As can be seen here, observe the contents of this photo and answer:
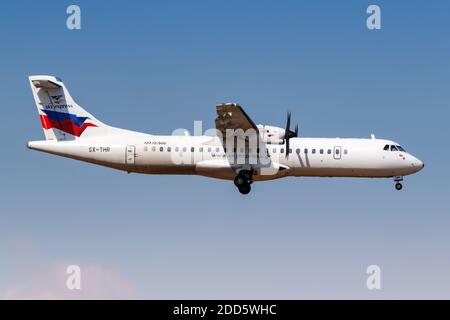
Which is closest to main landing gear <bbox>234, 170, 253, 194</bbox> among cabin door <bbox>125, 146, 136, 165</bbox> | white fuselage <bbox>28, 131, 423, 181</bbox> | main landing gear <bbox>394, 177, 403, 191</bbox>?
white fuselage <bbox>28, 131, 423, 181</bbox>

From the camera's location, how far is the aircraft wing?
35.2 meters

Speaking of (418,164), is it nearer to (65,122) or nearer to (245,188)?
(245,188)

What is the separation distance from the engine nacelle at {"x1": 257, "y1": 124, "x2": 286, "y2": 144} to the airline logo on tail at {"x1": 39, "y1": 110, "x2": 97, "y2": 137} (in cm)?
810

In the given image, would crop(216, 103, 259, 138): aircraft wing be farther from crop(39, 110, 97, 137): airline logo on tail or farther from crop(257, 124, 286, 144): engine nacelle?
crop(39, 110, 97, 137): airline logo on tail

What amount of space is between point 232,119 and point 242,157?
2.20 m

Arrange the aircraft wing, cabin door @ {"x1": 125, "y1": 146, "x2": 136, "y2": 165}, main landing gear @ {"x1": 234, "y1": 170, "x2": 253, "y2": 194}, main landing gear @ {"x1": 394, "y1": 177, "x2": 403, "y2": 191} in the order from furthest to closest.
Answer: main landing gear @ {"x1": 394, "y1": 177, "x2": 403, "y2": 191} → cabin door @ {"x1": 125, "y1": 146, "x2": 136, "y2": 165} → main landing gear @ {"x1": 234, "y1": 170, "x2": 253, "y2": 194} → the aircraft wing

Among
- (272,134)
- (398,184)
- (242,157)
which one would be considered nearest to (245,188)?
(242,157)

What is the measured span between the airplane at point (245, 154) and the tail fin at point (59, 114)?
425 mm

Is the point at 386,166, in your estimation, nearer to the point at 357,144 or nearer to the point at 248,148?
the point at 357,144

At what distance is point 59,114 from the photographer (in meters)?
39.3

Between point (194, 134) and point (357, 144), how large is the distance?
7.51 metres

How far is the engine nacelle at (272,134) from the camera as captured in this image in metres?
37.1

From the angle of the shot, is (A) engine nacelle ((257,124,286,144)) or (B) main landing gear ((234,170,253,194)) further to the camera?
(B) main landing gear ((234,170,253,194))
